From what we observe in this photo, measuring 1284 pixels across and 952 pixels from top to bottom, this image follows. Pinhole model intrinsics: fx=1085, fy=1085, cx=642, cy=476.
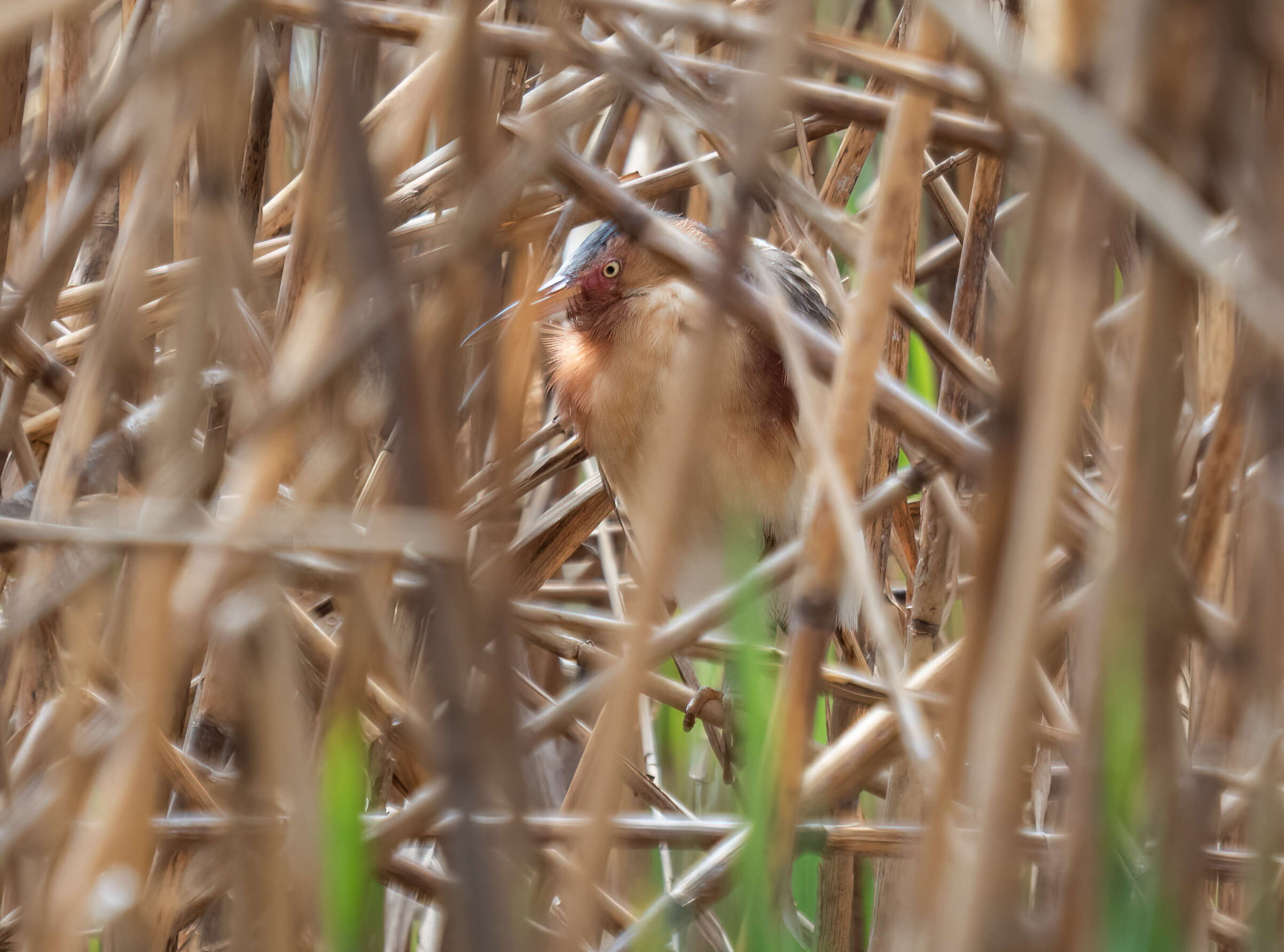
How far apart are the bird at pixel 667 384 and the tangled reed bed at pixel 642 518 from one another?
0.26 meters

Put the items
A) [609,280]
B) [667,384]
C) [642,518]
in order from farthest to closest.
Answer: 1. [609,280]
2. [667,384]
3. [642,518]

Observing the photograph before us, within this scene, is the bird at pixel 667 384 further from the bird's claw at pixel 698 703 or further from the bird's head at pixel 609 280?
the bird's claw at pixel 698 703

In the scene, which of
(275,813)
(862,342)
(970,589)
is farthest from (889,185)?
(275,813)

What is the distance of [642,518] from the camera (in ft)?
3.82

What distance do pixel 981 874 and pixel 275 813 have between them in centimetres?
35

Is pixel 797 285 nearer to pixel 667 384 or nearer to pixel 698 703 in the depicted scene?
pixel 667 384

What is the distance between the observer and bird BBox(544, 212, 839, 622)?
135 cm

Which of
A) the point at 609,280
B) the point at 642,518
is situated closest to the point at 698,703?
the point at 642,518

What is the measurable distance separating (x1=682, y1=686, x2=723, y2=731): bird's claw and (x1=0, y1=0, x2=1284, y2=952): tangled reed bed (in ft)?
0.75

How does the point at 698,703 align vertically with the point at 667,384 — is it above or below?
below

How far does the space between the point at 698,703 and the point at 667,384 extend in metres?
0.40

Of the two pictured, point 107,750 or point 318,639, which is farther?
point 318,639

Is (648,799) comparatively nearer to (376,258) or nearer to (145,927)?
(145,927)

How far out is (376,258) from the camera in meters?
0.40
